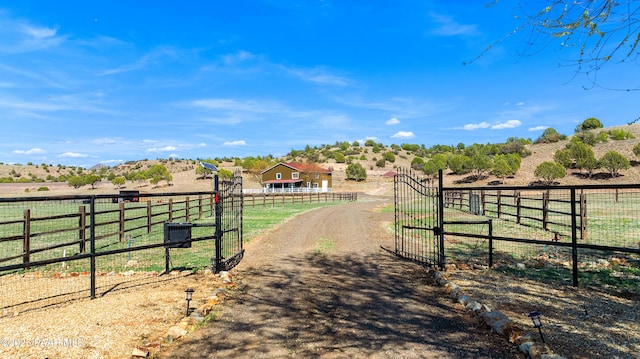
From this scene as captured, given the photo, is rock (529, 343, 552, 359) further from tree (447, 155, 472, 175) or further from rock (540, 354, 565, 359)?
tree (447, 155, 472, 175)

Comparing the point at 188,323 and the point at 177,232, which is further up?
the point at 177,232

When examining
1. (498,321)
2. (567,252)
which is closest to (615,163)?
(567,252)

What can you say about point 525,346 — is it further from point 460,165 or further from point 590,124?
point 590,124

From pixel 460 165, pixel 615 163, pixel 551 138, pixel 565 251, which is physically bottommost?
pixel 565 251

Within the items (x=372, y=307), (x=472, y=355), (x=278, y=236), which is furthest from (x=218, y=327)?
(x=278, y=236)

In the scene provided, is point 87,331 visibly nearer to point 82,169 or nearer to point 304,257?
point 304,257

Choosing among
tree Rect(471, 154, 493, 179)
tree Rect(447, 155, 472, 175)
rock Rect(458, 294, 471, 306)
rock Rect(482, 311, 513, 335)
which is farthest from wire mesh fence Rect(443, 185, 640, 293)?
tree Rect(447, 155, 472, 175)

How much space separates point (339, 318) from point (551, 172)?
183 feet

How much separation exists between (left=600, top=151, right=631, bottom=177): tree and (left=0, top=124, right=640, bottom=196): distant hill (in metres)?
1.14

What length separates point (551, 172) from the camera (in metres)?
50.1

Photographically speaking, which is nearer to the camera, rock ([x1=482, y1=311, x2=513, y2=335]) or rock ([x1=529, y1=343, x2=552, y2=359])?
rock ([x1=529, y1=343, x2=552, y2=359])

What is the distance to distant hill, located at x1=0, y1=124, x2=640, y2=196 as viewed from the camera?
57.4 meters

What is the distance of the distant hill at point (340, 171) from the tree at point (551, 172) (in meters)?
1.59

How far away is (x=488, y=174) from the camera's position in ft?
201
